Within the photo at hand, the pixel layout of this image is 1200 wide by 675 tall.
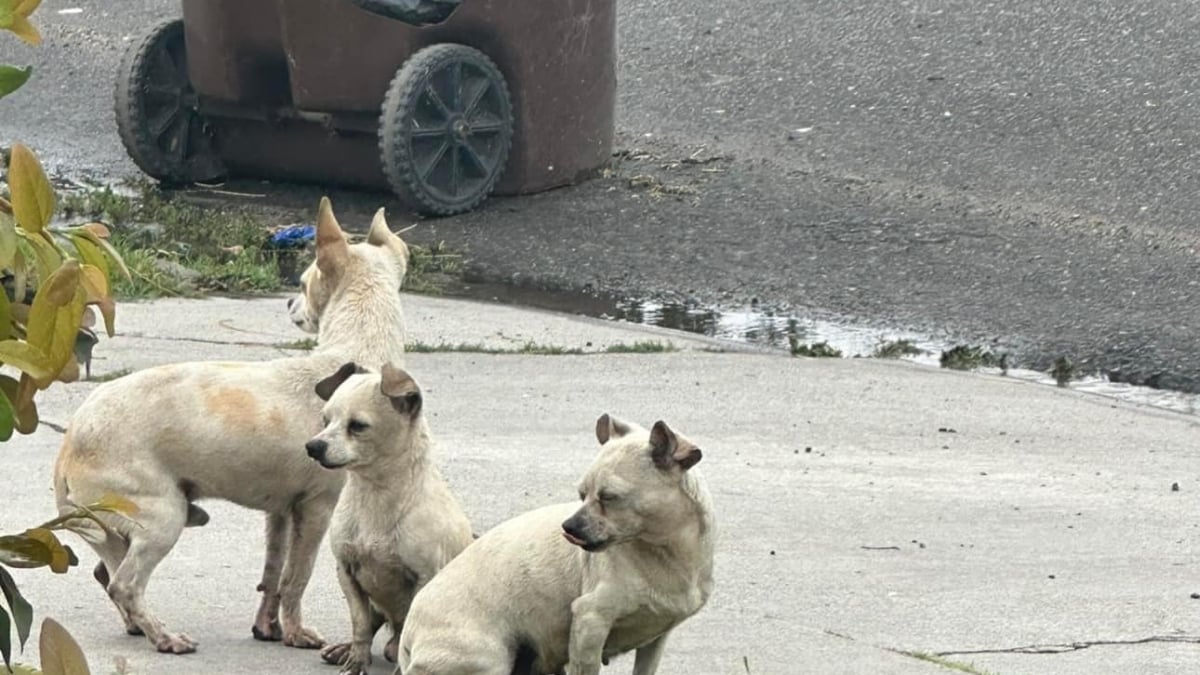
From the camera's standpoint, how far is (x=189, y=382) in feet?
18.1

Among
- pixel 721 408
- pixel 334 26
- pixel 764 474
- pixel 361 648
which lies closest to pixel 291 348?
pixel 721 408

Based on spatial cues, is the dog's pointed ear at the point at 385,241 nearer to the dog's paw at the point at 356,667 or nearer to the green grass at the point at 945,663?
the dog's paw at the point at 356,667

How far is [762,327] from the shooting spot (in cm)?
1054

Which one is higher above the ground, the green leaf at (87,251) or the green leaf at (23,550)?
the green leaf at (87,251)

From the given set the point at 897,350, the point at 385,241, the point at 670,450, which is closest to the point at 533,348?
the point at 897,350

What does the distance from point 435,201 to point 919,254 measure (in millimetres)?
2933

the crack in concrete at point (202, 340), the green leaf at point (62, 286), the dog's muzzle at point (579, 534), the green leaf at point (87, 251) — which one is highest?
the green leaf at point (87, 251)

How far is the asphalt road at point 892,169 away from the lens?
11.0 m

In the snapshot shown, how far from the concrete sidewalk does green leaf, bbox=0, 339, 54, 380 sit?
329 centimetres

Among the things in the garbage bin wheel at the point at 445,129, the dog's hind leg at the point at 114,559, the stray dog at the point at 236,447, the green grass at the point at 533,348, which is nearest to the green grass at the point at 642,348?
the green grass at the point at 533,348

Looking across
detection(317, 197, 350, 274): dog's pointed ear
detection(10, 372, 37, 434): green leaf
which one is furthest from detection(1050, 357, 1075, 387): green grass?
detection(10, 372, 37, 434): green leaf

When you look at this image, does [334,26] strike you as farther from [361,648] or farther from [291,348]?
[361,648]

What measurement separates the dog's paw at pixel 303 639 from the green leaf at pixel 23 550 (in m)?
3.37

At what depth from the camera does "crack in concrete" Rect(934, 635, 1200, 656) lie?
5.74 m
